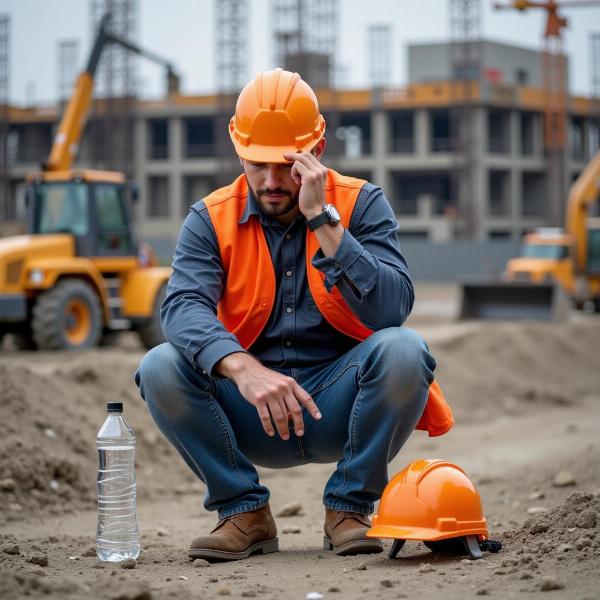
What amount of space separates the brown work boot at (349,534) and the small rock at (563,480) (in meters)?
2.59

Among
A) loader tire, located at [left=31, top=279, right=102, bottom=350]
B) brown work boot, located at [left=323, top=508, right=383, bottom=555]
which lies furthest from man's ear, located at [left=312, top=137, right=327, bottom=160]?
loader tire, located at [left=31, top=279, right=102, bottom=350]

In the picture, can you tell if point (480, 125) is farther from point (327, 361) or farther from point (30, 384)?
point (327, 361)

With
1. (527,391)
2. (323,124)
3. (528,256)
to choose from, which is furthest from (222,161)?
(323,124)

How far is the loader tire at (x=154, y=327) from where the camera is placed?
14.1 m

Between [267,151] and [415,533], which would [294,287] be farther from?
[415,533]

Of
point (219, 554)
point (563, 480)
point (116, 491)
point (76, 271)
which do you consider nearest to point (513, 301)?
point (76, 271)

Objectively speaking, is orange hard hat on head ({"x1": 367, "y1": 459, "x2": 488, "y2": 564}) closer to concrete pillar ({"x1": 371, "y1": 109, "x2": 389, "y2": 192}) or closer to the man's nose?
the man's nose

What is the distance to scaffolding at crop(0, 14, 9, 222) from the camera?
53094 millimetres

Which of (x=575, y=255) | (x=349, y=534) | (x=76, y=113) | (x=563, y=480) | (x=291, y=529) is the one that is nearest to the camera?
(x=349, y=534)

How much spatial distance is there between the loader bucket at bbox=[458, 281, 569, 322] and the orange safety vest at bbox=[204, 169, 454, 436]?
49.6 feet

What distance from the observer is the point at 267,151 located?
159 inches

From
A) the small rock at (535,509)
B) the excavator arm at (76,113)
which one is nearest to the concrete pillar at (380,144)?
the excavator arm at (76,113)

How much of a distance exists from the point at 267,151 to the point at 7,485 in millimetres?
3026

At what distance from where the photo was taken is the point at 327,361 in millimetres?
4137
